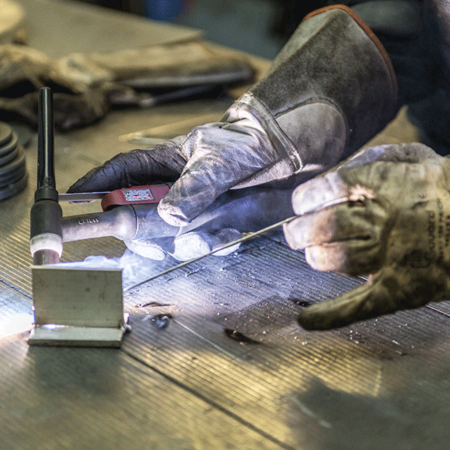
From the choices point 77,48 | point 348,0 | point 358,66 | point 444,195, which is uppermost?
point 348,0

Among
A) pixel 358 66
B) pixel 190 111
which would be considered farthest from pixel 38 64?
pixel 358 66

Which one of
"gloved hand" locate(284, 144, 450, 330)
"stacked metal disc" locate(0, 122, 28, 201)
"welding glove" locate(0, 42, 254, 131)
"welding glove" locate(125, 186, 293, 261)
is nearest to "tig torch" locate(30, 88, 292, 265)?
"welding glove" locate(125, 186, 293, 261)

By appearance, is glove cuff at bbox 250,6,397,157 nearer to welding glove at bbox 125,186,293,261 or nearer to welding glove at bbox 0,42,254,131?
welding glove at bbox 125,186,293,261

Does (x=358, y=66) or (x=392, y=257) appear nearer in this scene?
(x=392, y=257)

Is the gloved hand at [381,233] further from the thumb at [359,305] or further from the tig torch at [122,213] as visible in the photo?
the tig torch at [122,213]

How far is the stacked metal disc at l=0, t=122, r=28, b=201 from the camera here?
194 centimetres

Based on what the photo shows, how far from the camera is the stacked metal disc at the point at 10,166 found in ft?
6.35

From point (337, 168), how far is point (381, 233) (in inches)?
13.6

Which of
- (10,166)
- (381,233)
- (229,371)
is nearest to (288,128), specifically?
(381,233)

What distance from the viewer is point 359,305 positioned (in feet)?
3.78

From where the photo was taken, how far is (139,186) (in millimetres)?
1503

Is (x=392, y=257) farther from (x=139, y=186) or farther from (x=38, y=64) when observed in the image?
(x=38, y=64)

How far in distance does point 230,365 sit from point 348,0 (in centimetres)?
143

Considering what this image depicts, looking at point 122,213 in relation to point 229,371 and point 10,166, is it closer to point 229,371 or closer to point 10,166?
point 229,371
